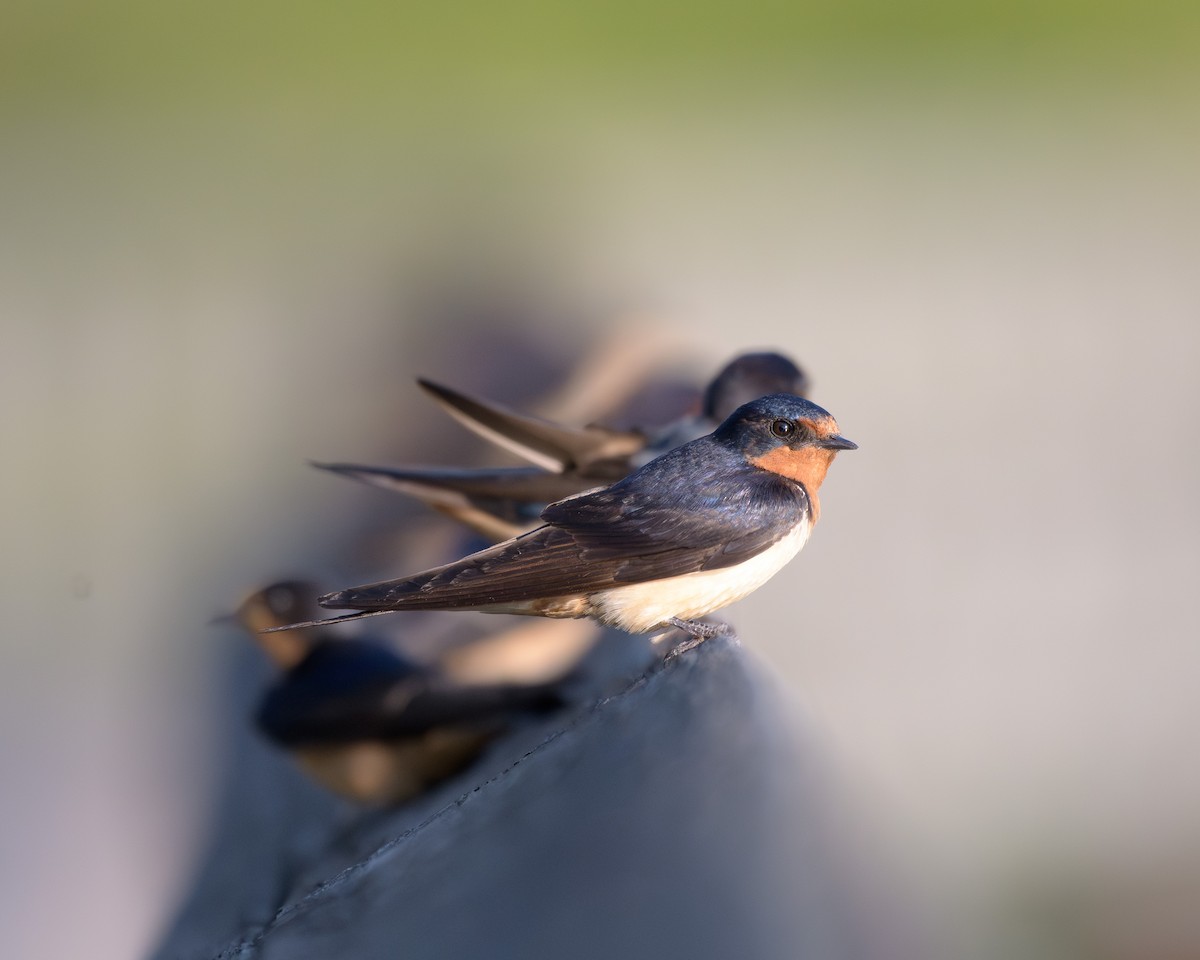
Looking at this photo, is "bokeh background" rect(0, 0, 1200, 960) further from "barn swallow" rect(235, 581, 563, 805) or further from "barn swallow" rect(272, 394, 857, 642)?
"barn swallow" rect(272, 394, 857, 642)

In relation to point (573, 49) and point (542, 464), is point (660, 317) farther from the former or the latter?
point (542, 464)

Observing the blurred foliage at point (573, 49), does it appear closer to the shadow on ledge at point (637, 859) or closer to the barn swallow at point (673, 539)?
the barn swallow at point (673, 539)

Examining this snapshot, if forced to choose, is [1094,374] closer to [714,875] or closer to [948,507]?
[948,507]

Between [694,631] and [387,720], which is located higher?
[694,631]

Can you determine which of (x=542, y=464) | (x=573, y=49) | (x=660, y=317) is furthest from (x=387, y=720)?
(x=573, y=49)

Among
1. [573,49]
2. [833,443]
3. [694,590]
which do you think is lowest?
[694,590]

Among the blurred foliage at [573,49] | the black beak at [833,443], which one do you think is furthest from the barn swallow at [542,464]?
the blurred foliage at [573,49]
